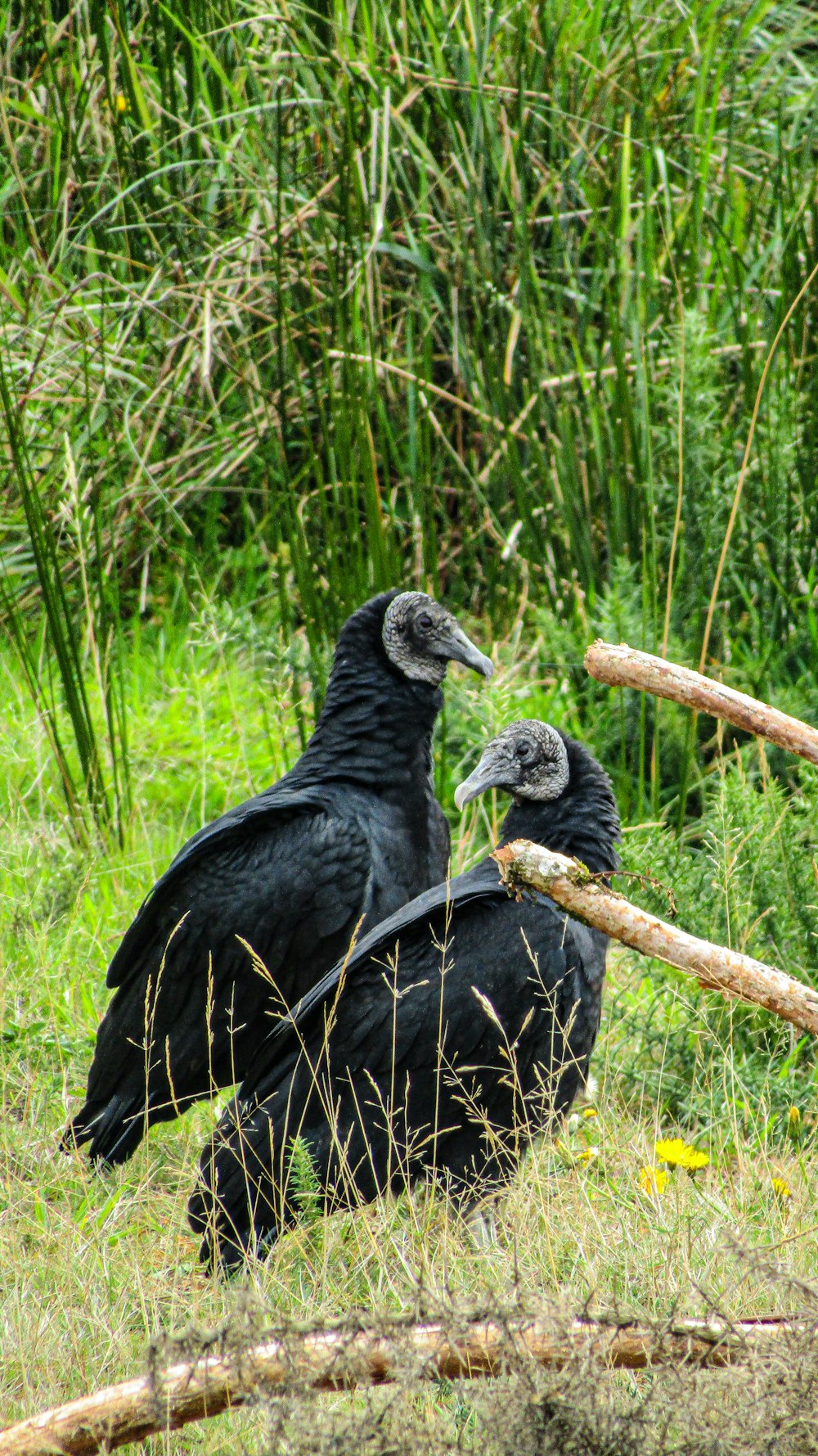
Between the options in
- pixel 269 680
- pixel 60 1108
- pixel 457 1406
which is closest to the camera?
pixel 457 1406

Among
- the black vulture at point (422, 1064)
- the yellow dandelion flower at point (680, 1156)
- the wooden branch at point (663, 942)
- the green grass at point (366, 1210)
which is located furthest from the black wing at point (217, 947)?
the wooden branch at point (663, 942)

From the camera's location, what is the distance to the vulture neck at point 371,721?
9.82ft

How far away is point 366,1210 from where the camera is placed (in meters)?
2.55

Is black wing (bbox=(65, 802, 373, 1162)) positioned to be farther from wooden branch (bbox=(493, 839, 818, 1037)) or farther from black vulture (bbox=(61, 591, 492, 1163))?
wooden branch (bbox=(493, 839, 818, 1037))

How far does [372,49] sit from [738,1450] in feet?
13.1

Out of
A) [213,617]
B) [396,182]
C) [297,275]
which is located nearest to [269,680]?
[213,617]

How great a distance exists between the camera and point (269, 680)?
13.4ft

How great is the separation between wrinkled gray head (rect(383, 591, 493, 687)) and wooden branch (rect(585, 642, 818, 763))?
3.90ft

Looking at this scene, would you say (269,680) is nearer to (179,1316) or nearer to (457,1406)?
(179,1316)

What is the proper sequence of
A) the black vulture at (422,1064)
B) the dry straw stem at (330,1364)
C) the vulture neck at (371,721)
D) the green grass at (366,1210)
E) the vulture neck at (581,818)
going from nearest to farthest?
1. the dry straw stem at (330,1364)
2. the green grass at (366,1210)
3. the black vulture at (422,1064)
4. the vulture neck at (581,818)
5. the vulture neck at (371,721)

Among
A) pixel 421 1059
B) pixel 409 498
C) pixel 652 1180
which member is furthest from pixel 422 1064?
pixel 409 498

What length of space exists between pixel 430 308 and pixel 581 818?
8.69 feet

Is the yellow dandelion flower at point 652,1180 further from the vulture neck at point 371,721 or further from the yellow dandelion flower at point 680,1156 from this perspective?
the vulture neck at point 371,721

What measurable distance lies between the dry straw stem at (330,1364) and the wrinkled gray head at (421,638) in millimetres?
1667
